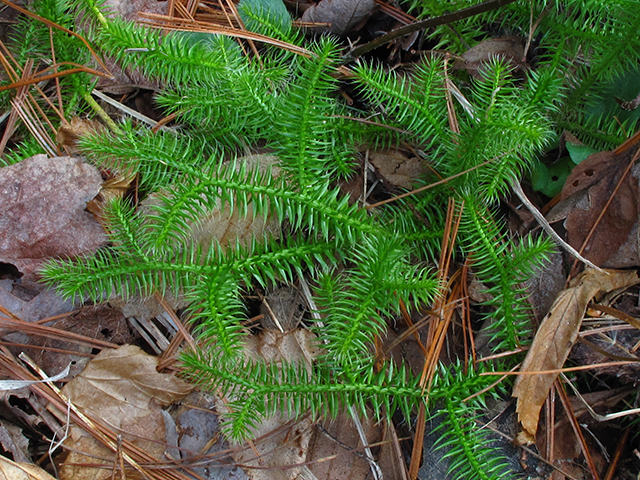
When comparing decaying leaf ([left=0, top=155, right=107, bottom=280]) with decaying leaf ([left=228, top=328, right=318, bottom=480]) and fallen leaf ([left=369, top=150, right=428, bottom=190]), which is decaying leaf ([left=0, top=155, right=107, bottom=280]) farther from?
fallen leaf ([left=369, top=150, right=428, bottom=190])

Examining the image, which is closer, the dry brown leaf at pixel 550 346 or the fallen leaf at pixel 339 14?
the dry brown leaf at pixel 550 346

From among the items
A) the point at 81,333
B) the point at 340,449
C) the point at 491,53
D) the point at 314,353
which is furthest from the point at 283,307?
the point at 491,53

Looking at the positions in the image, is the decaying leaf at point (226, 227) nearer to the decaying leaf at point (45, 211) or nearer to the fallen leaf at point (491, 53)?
the decaying leaf at point (45, 211)

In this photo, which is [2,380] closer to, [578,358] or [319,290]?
[319,290]

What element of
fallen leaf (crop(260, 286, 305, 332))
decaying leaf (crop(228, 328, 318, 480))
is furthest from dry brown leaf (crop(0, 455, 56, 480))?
fallen leaf (crop(260, 286, 305, 332))

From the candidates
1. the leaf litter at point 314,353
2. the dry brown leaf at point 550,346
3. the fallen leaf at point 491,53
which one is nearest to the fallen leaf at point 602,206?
the leaf litter at point 314,353

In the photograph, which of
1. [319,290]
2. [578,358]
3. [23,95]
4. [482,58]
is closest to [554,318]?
[578,358]

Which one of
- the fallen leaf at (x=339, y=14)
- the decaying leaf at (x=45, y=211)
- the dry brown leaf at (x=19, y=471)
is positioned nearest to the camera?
the dry brown leaf at (x=19, y=471)
